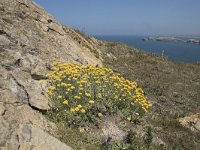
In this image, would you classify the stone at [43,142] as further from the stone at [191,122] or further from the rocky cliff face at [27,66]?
the stone at [191,122]

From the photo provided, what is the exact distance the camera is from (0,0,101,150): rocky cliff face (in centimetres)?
861

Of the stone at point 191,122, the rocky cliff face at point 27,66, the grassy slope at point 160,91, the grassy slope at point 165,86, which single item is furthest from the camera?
the stone at point 191,122

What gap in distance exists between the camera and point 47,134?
354 inches

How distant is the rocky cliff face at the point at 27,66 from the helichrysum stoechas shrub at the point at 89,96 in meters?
0.47

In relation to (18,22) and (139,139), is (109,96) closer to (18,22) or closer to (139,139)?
(139,139)

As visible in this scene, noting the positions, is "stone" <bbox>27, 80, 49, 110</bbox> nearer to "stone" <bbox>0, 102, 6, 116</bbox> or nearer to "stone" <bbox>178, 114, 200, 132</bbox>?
"stone" <bbox>0, 102, 6, 116</bbox>

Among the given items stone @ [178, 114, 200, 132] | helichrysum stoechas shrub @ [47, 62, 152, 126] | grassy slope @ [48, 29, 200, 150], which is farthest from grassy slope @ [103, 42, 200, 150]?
helichrysum stoechas shrub @ [47, 62, 152, 126]

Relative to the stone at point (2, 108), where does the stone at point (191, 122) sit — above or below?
below

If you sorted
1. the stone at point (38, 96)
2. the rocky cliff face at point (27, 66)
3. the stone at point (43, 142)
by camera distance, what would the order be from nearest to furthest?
the stone at point (43, 142) → the rocky cliff face at point (27, 66) → the stone at point (38, 96)

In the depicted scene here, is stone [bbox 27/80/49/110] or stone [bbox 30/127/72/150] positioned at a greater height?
stone [bbox 27/80/49/110]

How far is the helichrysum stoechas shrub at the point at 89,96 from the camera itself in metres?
10.8

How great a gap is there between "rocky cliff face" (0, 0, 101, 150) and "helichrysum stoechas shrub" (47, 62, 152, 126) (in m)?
0.47

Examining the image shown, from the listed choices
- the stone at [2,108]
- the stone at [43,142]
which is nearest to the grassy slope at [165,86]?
the stone at [43,142]

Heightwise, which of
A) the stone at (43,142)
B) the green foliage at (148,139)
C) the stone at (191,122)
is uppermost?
the stone at (43,142)
